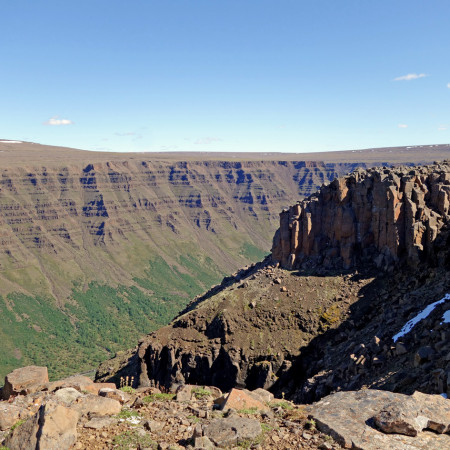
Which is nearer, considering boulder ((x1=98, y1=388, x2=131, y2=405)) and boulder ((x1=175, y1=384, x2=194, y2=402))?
boulder ((x1=98, y1=388, x2=131, y2=405))

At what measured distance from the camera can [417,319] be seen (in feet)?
186

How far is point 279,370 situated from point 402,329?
79.5 ft

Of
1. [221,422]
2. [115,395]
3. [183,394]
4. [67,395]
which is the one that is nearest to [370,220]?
[183,394]

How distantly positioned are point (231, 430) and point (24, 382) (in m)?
18.0

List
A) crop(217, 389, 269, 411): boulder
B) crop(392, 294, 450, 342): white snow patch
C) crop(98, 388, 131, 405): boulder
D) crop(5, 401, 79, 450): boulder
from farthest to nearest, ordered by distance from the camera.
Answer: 1. crop(392, 294, 450, 342): white snow patch
2. crop(98, 388, 131, 405): boulder
3. crop(217, 389, 269, 411): boulder
4. crop(5, 401, 79, 450): boulder

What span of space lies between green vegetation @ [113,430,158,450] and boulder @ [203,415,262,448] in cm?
267

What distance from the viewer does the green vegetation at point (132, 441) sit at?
2089 cm

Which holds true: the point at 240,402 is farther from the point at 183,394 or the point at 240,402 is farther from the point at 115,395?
the point at 115,395

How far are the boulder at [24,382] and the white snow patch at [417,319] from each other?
4055 centimetres

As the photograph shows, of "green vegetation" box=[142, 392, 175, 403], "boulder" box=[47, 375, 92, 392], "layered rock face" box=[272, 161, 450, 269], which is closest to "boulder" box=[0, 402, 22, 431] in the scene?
"boulder" box=[47, 375, 92, 392]

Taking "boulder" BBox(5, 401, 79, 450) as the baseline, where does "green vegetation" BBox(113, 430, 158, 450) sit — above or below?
below

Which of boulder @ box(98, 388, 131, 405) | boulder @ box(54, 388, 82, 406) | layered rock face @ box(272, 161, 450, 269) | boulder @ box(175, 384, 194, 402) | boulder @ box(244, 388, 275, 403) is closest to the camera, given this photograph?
boulder @ box(54, 388, 82, 406)

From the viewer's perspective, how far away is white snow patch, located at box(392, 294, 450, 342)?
55.2 m

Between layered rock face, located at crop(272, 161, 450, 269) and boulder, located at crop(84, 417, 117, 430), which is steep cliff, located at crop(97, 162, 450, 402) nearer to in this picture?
layered rock face, located at crop(272, 161, 450, 269)
